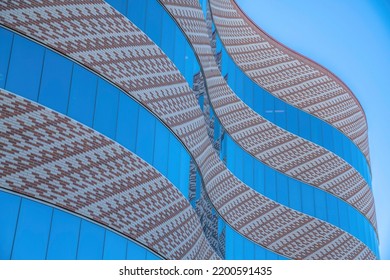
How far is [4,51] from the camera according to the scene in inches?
554

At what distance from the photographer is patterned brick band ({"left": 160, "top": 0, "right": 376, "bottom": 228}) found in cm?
2470

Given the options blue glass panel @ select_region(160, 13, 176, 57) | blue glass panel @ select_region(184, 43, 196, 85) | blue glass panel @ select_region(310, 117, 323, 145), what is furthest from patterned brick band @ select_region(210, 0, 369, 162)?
blue glass panel @ select_region(160, 13, 176, 57)

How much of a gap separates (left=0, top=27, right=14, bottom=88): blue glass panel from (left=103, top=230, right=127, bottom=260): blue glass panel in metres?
4.41

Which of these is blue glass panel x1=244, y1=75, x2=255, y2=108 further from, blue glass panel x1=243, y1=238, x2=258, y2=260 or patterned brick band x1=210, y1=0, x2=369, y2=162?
blue glass panel x1=243, y1=238, x2=258, y2=260

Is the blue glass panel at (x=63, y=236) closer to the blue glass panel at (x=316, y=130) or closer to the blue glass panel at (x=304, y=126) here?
the blue glass panel at (x=304, y=126)

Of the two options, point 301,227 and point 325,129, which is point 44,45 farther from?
point 325,129

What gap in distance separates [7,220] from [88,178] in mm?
2689

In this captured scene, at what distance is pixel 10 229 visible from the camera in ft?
41.7

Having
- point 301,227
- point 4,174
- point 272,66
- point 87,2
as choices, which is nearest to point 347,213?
point 301,227

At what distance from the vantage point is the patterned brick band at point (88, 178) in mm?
13656

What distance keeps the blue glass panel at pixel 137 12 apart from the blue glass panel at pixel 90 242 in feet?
20.9

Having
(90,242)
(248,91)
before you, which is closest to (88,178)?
(90,242)

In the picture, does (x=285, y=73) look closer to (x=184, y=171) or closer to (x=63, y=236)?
(x=184, y=171)

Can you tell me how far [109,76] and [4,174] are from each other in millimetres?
4412
